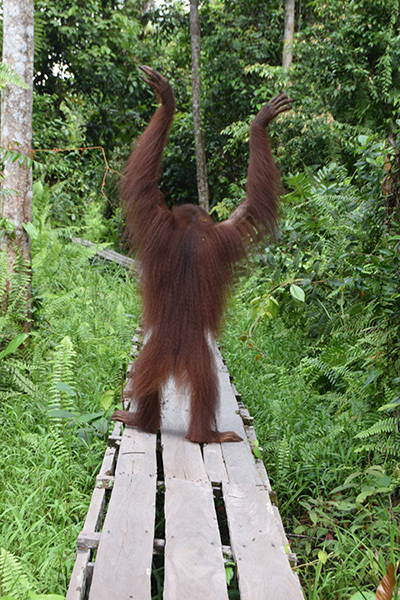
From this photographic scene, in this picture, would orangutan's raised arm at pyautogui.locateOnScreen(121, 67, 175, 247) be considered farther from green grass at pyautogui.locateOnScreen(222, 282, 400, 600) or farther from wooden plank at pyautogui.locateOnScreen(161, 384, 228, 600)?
wooden plank at pyautogui.locateOnScreen(161, 384, 228, 600)

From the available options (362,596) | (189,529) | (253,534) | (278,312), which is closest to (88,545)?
(189,529)

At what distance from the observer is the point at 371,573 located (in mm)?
2182

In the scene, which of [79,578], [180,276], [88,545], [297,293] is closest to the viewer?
[79,578]

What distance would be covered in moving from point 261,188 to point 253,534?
1.76 meters

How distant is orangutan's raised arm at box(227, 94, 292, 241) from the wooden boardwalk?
3.82ft

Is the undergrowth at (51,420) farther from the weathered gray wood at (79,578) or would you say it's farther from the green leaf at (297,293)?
the green leaf at (297,293)

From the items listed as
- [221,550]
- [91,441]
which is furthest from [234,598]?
[91,441]

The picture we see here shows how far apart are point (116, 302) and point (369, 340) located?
3.35m

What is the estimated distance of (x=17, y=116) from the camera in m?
4.14

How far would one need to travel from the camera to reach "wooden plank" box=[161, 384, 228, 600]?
5.66 ft

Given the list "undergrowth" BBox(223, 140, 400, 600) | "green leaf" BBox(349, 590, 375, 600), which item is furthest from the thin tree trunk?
"green leaf" BBox(349, 590, 375, 600)

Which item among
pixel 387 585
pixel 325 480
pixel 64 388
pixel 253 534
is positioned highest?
pixel 64 388

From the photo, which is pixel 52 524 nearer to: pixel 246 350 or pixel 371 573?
pixel 371 573

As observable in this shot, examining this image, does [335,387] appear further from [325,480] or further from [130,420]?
[130,420]
